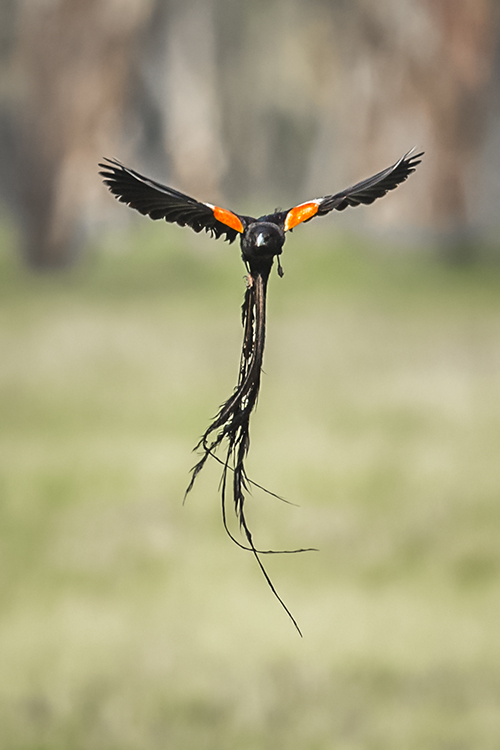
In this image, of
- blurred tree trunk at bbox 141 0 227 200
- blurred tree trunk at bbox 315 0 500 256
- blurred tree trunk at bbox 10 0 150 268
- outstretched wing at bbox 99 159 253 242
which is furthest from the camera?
blurred tree trunk at bbox 141 0 227 200

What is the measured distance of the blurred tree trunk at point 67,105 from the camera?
4066 mm

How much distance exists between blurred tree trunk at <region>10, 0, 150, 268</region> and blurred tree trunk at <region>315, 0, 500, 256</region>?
3.30 ft

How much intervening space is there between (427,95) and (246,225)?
3783 mm

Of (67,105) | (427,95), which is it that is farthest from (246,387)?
(67,105)

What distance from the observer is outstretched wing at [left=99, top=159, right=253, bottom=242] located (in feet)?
1.01

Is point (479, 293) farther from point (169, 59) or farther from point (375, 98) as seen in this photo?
point (169, 59)

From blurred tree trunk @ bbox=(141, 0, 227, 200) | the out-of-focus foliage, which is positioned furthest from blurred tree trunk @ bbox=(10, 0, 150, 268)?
blurred tree trunk @ bbox=(141, 0, 227, 200)

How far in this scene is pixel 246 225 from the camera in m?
0.33

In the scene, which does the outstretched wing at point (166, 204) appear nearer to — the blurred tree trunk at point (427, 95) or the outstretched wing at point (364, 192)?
the outstretched wing at point (364, 192)

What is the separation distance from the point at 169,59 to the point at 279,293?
3.22 m

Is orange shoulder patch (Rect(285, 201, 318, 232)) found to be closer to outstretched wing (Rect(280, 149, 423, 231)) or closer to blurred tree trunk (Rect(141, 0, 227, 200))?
outstretched wing (Rect(280, 149, 423, 231))

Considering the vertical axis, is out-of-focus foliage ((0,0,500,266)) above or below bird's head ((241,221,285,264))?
above

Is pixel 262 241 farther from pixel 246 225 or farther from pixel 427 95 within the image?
pixel 427 95

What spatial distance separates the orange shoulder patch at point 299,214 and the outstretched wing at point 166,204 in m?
0.01
